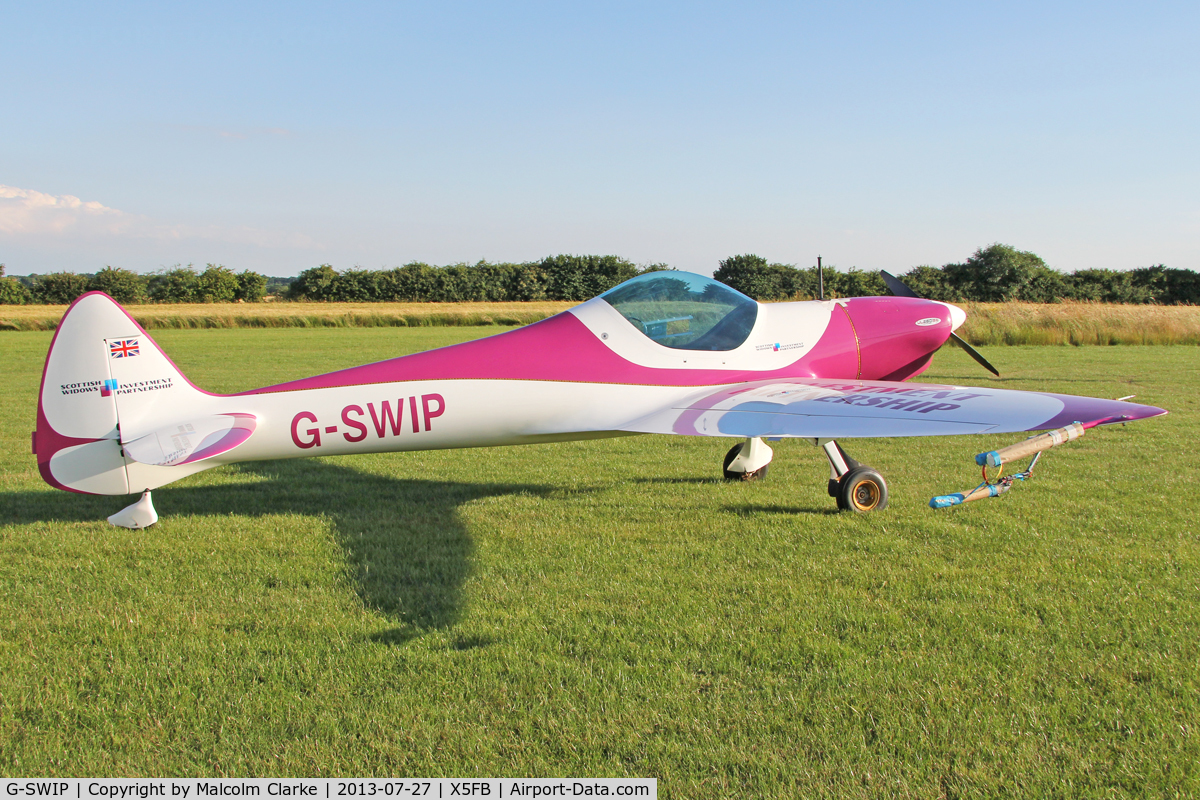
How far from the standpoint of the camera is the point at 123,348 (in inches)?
222

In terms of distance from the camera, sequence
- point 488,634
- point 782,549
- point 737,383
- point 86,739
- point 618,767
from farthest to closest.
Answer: point 737,383 → point 782,549 → point 488,634 → point 86,739 → point 618,767

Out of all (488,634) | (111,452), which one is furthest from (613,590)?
(111,452)

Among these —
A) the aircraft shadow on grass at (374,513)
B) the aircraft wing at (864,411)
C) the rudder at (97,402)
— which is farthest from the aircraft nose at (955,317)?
the rudder at (97,402)

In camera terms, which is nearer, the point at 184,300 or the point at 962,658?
the point at 962,658

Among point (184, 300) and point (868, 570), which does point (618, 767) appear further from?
point (184, 300)

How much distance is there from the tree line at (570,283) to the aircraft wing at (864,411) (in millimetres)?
43615

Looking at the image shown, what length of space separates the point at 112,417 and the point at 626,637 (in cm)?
417

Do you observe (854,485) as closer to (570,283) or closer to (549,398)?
(549,398)

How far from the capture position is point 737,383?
22.7ft

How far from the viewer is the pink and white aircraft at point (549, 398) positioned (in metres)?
5.48

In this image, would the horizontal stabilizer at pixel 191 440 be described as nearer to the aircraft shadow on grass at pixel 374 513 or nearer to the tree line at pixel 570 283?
the aircraft shadow on grass at pixel 374 513

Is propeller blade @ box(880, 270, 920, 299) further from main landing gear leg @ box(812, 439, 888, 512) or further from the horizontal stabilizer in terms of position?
the horizontal stabilizer

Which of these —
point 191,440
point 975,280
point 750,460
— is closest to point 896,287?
point 750,460

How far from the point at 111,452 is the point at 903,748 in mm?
5448
